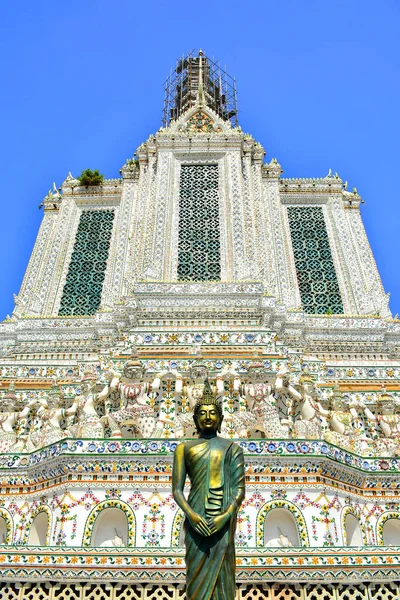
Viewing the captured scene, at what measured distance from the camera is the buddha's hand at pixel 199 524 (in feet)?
16.9

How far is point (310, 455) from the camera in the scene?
10.0 m

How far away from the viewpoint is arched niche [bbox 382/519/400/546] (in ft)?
34.7

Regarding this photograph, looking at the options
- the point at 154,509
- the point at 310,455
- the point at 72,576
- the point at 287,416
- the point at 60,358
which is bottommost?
the point at 72,576

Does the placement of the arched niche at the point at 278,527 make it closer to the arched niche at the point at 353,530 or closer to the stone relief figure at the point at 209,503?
the arched niche at the point at 353,530

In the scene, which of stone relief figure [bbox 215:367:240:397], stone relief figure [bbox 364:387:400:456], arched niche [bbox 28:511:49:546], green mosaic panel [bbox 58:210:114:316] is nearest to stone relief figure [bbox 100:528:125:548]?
arched niche [bbox 28:511:49:546]

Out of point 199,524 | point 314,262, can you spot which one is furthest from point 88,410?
point 314,262

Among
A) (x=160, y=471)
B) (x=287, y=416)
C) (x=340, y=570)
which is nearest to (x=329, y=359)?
(x=287, y=416)

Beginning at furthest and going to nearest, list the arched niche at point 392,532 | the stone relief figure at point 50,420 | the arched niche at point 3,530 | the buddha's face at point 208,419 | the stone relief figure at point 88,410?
the stone relief figure at point 50,420 < the stone relief figure at point 88,410 < the arched niche at point 392,532 < the arched niche at point 3,530 < the buddha's face at point 208,419

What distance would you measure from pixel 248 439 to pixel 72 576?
3828mm

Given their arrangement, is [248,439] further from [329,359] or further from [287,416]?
[329,359]

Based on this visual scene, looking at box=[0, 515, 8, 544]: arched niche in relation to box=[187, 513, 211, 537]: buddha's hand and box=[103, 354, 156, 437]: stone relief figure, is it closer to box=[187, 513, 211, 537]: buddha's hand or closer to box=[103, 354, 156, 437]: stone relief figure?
box=[103, 354, 156, 437]: stone relief figure

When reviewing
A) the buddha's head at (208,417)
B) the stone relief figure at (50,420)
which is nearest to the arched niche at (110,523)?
the stone relief figure at (50,420)

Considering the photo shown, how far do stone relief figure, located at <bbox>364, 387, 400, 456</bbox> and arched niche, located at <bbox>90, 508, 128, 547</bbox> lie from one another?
16.1 feet

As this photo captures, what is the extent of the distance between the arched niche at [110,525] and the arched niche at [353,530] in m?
3.39
